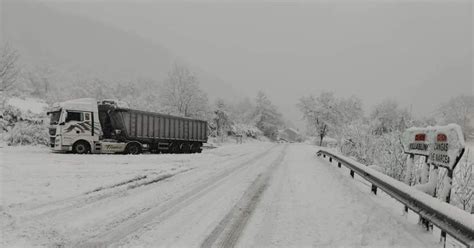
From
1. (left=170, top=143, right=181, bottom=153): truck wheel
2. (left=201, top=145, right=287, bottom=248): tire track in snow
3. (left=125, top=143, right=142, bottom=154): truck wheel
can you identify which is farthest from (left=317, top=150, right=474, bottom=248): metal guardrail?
(left=170, top=143, right=181, bottom=153): truck wheel

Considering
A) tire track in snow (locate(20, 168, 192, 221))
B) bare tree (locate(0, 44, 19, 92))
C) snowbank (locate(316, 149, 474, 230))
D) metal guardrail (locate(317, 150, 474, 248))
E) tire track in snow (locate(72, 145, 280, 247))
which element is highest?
bare tree (locate(0, 44, 19, 92))

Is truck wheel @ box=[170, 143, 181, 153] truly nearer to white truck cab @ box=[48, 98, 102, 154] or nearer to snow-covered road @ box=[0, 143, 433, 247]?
white truck cab @ box=[48, 98, 102, 154]

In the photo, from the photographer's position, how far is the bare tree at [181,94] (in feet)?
149

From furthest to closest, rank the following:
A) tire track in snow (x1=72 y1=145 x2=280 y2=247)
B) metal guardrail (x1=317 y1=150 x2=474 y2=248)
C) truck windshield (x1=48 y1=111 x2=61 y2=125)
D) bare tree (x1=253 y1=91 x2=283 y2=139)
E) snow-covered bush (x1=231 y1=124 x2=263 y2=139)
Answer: bare tree (x1=253 y1=91 x2=283 y2=139) → snow-covered bush (x1=231 y1=124 x2=263 y2=139) → truck windshield (x1=48 y1=111 x2=61 y2=125) → tire track in snow (x1=72 y1=145 x2=280 y2=247) → metal guardrail (x1=317 y1=150 x2=474 y2=248)

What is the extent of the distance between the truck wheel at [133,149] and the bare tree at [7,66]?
3148 centimetres

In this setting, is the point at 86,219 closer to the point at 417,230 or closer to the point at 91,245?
the point at 91,245

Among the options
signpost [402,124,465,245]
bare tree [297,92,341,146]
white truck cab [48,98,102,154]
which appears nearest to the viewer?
signpost [402,124,465,245]

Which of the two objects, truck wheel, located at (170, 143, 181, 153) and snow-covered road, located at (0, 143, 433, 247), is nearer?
snow-covered road, located at (0, 143, 433, 247)

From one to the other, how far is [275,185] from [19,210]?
6096 mm

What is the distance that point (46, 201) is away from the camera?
6.33m

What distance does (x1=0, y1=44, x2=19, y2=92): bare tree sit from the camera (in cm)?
4078

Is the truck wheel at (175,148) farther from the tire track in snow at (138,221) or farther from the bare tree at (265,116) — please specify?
the bare tree at (265,116)

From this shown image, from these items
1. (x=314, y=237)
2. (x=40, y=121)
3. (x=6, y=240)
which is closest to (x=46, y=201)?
(x=6, y=240)

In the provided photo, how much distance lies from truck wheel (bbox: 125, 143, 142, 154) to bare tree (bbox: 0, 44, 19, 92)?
31475 mm
